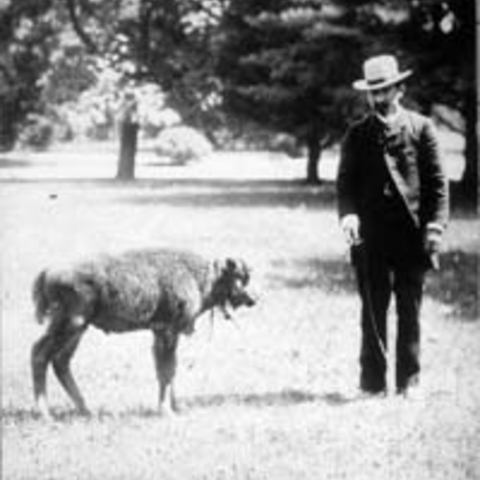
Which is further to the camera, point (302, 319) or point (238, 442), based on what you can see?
point (302, 319)

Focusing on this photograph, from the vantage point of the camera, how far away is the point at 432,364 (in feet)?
22.2

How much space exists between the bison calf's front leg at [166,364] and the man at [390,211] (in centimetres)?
116

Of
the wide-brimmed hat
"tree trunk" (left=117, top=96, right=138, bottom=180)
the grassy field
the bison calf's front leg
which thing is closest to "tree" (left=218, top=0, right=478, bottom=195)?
"tree trunk" (left=117, top=96, right=138, bottom=180)

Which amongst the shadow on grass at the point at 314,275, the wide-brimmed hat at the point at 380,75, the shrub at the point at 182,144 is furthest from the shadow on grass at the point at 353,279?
the shrub at the point at 182,144

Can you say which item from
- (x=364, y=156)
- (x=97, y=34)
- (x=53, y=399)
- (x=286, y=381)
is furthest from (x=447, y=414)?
(x=97, y=34)

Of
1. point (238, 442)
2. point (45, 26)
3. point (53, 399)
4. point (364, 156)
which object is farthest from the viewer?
point (45, 26)

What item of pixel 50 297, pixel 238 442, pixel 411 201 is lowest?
pixel 238 442

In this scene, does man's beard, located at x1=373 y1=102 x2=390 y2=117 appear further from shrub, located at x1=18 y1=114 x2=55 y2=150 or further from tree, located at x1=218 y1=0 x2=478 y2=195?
tree, located at x1=218 y1=0 x2=478 y2=195

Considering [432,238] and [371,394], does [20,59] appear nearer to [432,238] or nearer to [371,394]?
[432,238]

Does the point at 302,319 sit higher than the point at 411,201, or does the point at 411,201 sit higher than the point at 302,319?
the point at 411,201

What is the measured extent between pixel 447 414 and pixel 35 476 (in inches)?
87.9

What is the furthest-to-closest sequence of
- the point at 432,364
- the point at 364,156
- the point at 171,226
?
the point at 171,226, the point at 432,364, the point at 364,156

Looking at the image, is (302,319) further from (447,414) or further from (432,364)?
(447,414)

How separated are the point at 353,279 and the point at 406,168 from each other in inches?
150
